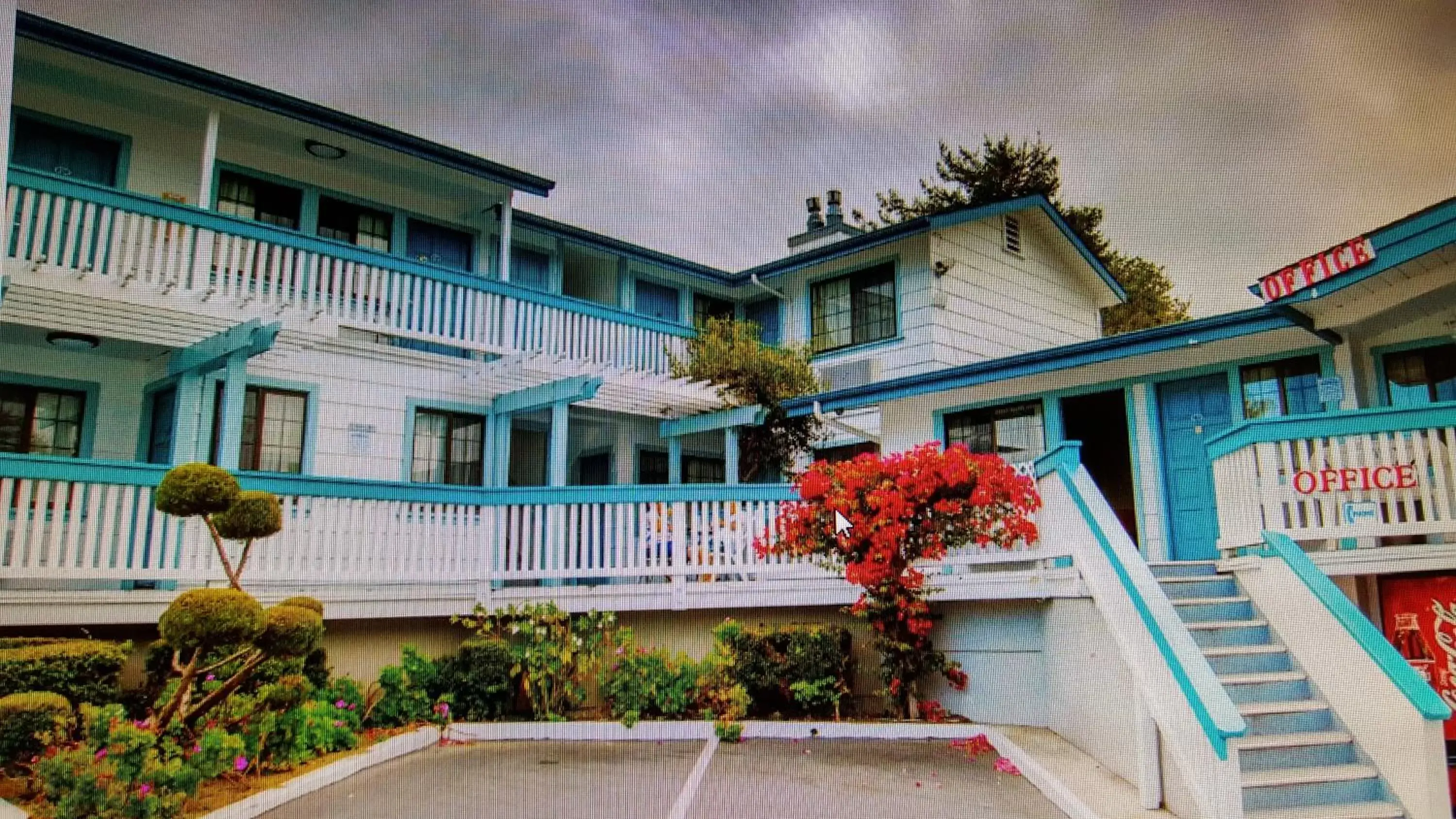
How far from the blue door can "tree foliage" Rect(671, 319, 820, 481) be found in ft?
18.4

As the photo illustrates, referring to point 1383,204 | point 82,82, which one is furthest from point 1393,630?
point 82,82

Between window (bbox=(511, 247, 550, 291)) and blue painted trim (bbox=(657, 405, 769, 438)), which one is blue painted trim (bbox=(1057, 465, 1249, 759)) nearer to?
blue painted trim (bbox=(657, 405, 769, 438))

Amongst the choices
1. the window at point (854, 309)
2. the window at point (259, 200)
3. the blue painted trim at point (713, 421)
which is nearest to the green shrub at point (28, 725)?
the window at point (259, 200)

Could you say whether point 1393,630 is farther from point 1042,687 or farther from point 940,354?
point 940,354

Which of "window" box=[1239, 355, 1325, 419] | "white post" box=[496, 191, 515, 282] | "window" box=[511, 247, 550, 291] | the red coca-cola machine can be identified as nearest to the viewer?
the red coca-cola machine

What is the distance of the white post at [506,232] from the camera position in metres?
13.8

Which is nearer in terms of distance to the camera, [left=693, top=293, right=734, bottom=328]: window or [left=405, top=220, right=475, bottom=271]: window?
[left=405, top=220, right=475, bottom=271]: window

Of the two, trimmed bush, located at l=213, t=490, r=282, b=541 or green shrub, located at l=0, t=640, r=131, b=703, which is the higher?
trimmed bush, located at l=213, t=490, r=282, b=541

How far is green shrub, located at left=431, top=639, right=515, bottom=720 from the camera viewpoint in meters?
9.78

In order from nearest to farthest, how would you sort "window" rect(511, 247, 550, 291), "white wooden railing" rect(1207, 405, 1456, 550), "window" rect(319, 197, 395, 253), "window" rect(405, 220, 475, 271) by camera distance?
"white wooden railing" rect(1207, 405, 1456, 550) < "window" rect(319, 197, 395, 253) < "window" rect(405, 220, 475, 271) < "window" rect(511, 247, 550, 291)

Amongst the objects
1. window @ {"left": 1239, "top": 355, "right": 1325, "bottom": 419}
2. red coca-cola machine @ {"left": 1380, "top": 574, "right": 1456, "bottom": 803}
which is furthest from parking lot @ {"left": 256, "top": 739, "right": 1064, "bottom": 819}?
window @ {"left": 1239, "top": 355, "right": 1325, "bottom": 419}

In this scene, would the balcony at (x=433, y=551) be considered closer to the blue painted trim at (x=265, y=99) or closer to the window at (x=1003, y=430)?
A: the window at (x=1003, y=430)

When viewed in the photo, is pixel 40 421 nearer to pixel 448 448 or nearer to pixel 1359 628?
pixel 448 448

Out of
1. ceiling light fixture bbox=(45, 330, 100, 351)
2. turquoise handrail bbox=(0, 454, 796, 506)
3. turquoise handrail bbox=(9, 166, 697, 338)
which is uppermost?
turquoise handrail bbox=(9, 166, 697, 338)
